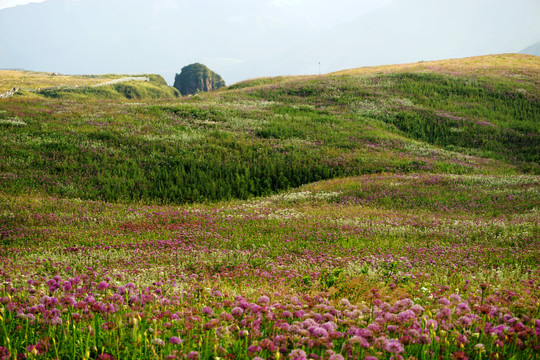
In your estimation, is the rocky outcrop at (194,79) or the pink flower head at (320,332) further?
the rocky outcrop at (194,79)

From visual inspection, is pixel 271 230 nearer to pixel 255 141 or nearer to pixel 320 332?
pixel 320 332

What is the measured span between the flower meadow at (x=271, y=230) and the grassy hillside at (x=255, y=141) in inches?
7.0

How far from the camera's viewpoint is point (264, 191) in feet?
69.0

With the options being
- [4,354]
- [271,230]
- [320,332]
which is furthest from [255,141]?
[320,332]

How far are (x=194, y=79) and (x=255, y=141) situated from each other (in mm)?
158631

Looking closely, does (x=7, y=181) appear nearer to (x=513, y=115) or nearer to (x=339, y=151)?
(x=339, y=151)

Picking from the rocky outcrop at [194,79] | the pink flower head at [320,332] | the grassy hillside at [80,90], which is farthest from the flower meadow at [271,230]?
the rocky outcrop at [194,79]

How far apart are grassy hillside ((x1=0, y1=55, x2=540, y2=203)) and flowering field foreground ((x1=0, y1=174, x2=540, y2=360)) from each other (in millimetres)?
4116

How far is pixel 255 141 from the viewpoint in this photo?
26.9 m

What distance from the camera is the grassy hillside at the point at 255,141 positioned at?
19.8 meters

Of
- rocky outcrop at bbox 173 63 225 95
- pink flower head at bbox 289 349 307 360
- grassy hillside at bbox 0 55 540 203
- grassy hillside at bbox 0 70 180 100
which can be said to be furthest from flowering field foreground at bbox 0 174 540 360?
rocky outcrop at bbox 173 63 225 95

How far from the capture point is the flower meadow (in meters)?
3.32

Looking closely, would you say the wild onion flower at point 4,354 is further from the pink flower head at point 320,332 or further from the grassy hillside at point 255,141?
the grassy hillside at point 255,141

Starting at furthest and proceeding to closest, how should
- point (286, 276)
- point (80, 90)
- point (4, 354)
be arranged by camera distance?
point (80, 90) < point (286, 276) < point (4, 354)
